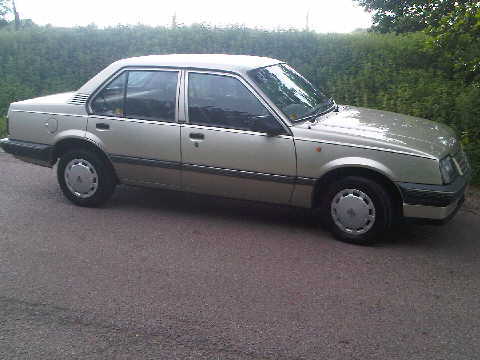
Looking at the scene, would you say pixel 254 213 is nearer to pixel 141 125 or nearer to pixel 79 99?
pixel 141 125

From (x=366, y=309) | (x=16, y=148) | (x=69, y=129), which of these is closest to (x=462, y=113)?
(x=366, y=309)

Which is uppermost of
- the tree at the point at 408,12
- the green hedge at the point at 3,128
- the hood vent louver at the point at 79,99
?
the tree at the point at 408,12

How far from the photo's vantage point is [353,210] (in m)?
5.59

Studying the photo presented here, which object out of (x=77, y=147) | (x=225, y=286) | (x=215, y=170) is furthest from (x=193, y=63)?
(x=225, y=286)

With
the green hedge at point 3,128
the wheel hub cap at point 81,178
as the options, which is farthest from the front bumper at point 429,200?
the green hedge at point 3,128

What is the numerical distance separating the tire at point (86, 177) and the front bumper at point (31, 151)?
Answer: 17 cm

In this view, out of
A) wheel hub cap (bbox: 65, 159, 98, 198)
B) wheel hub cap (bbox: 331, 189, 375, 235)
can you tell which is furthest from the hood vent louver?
wheel hub cap (bbox: 331, 189, 375, 235)

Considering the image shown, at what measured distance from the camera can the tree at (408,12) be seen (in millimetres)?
9820

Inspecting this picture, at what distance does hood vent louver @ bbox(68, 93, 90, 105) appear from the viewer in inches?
261

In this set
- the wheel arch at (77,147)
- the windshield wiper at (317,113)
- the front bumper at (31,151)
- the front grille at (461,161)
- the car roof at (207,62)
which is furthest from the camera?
the front bumper at (31,151)

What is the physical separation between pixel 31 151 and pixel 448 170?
463cm

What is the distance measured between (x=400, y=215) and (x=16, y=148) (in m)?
4.49

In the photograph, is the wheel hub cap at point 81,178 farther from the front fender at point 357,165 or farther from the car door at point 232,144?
the front fender at point 357,165

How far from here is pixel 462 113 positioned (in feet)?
26.7
